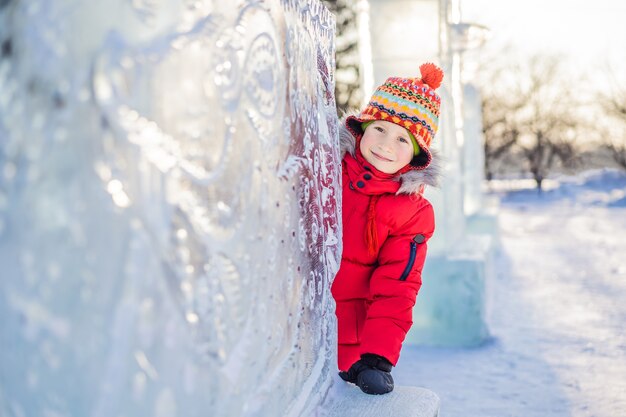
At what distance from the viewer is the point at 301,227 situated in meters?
1.32

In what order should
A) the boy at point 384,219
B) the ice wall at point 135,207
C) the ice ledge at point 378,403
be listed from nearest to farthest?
the ice wall at point 135,207, the ice ledge at point 378,403, the boy at point 384,219

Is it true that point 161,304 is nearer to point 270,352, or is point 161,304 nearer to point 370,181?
point 270,352

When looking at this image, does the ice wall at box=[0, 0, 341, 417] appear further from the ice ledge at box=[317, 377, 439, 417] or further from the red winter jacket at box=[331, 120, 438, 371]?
the red winter jacket at box=[331, 120, 438, 371]

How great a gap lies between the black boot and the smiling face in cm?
55

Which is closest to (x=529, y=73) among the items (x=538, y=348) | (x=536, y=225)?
(x=536, y=225)

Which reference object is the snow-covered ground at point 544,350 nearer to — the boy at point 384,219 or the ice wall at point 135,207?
the boy at point 384,219

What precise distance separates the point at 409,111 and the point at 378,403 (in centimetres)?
88

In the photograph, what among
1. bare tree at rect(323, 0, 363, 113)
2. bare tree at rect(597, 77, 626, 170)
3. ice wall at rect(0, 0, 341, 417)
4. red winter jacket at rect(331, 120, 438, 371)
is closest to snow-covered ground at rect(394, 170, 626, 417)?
red winter jacket at rect(331, 120, 438, 371)

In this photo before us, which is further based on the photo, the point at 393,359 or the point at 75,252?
the point at 393,359

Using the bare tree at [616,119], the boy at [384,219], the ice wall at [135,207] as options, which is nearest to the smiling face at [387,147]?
the boy at [384,219]

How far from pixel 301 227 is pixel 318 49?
0.48m

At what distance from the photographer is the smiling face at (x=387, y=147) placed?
1959mm

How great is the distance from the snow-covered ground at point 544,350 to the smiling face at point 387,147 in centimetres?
123

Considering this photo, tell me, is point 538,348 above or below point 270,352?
below
